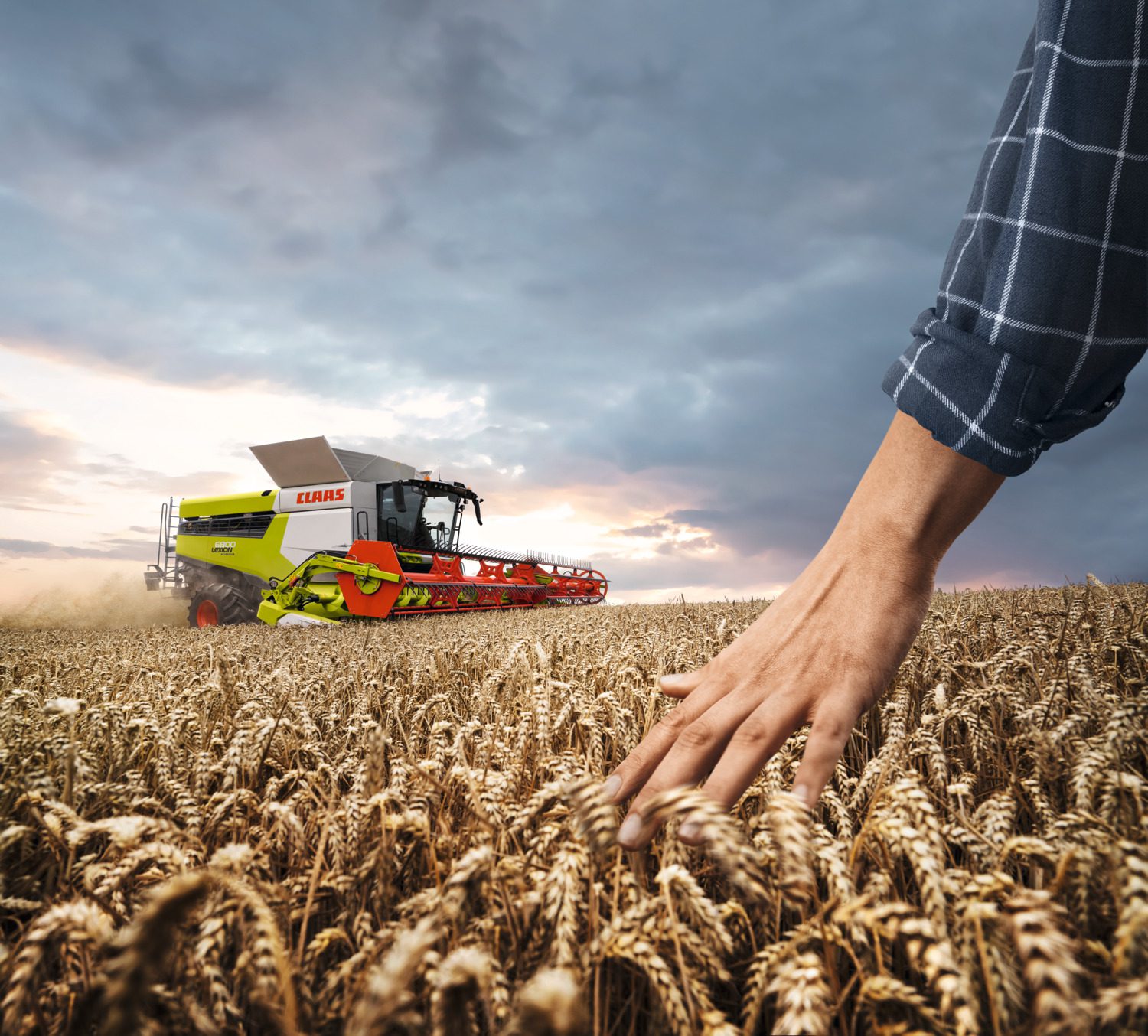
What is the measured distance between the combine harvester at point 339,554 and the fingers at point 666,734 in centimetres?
1082

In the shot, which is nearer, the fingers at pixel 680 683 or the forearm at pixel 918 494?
the forearm at pixel 918 494

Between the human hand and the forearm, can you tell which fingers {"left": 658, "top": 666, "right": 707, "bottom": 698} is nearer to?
the human hand

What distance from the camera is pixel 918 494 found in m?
Result: 1.23

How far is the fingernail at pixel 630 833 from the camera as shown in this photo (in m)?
1.05

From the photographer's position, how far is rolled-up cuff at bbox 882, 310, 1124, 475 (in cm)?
112

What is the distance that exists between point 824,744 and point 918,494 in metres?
0.48

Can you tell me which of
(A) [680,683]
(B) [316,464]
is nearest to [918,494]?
(A) [680,683]

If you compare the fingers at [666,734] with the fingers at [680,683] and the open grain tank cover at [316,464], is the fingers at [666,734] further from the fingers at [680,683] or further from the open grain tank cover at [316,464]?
the open grain tank cover at [316,464]

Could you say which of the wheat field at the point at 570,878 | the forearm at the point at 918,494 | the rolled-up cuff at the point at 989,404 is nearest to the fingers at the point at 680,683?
the wheat field at the point at 570,878

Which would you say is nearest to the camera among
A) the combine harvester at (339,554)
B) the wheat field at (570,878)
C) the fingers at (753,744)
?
the wheat field at (570,878)

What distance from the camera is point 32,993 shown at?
96 centimetres

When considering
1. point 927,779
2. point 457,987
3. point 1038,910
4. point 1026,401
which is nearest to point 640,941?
point 457,987

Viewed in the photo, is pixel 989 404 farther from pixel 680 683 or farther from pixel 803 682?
Result: pixel 680 683

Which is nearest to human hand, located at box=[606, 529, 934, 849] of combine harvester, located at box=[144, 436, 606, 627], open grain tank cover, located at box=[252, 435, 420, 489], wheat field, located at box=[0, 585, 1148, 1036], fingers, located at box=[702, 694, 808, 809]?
fingers, located at box=[702, 694, 808, 809]
